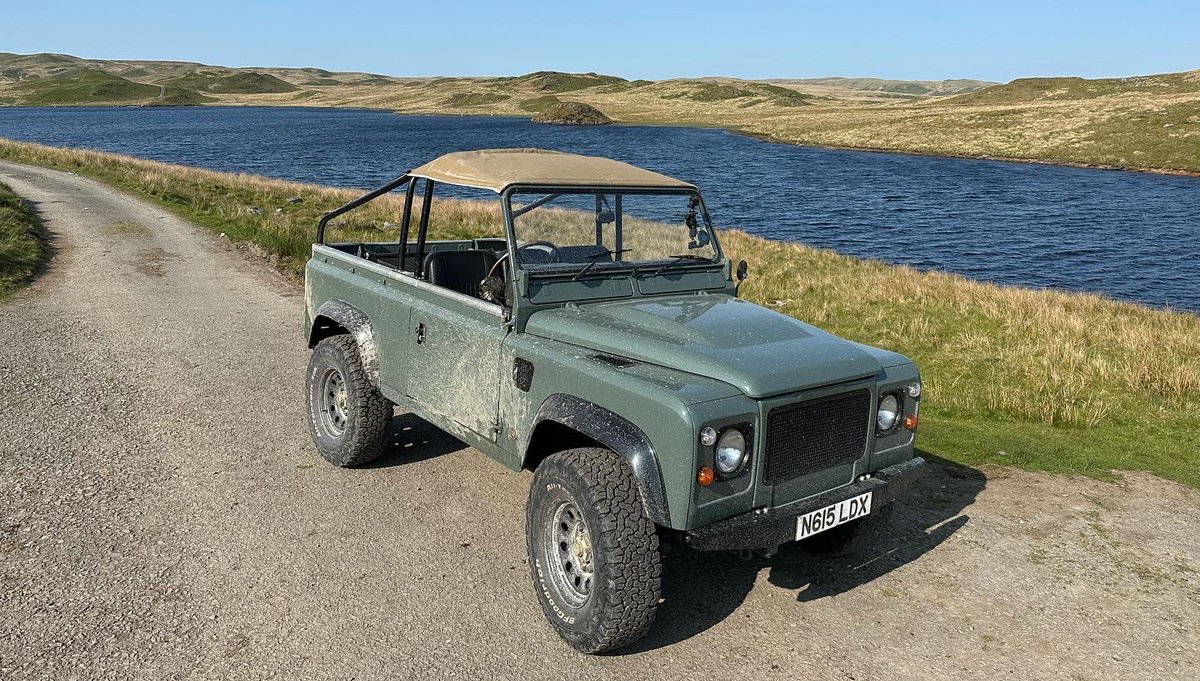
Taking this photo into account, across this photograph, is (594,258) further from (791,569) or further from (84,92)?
(84,92)

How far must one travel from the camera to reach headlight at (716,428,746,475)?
3852mm

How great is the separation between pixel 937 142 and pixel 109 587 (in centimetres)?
7468

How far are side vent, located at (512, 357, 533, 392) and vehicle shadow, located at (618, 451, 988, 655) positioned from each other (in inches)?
55.1

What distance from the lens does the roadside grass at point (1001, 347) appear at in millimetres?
7340

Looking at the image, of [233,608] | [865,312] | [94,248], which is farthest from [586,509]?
[94,248]

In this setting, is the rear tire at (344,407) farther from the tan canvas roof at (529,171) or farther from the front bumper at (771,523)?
the front bumper at (771,523)

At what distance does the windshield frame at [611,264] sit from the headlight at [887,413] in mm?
1583

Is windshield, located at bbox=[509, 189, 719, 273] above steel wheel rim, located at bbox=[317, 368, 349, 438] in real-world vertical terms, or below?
above

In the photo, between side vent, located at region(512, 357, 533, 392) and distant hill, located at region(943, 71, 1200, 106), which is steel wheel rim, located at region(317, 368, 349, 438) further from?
distant hill, located at region(943, 71, 1200, 106)

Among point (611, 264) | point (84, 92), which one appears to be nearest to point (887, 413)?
point (611, 264)

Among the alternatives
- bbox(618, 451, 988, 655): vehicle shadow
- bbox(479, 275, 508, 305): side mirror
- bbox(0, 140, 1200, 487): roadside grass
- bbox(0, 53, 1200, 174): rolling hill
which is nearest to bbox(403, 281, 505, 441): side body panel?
bbox(479, 275, 508, 305): side mirror

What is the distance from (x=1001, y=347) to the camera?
431 inches

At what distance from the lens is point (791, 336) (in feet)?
15.3

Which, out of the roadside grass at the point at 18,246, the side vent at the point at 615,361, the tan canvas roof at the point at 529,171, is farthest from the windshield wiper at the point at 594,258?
the roadside grass at the point at 18,246
